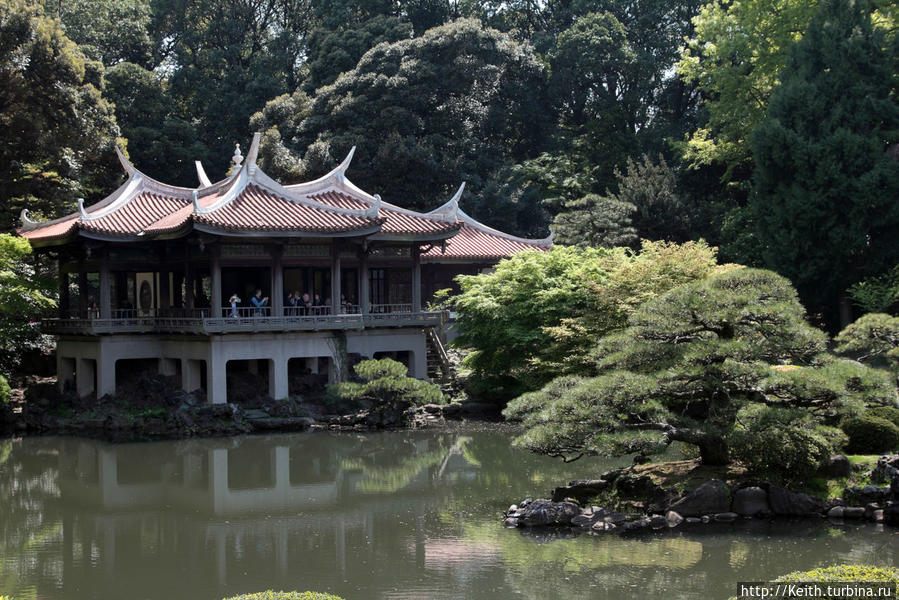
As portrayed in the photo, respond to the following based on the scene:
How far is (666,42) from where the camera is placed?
149ft

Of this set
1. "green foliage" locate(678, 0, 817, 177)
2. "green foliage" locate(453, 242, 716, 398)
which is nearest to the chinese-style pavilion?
"green foliage" locate(453, 242, 716, 398)

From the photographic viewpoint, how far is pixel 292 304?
85.0 ft

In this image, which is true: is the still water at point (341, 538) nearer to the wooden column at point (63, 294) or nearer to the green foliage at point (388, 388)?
the green foliage at point (388, 388)

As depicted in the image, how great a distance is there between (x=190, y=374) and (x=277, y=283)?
3211mm

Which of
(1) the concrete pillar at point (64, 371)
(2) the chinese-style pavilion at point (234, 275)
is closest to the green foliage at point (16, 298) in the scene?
(2) the chinese-style pavilion at point (234, 275)

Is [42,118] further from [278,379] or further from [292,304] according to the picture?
[278,379]

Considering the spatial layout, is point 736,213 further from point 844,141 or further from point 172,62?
point 172,62

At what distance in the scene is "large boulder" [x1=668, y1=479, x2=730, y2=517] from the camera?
13.6m

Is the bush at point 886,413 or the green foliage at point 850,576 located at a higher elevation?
the bush at point 886,413

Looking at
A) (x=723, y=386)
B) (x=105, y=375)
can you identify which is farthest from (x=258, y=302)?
(x=723, y=386)

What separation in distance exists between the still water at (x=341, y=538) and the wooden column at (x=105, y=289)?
229 inches

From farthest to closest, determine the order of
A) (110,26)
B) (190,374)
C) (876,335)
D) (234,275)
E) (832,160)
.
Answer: (110,26), (234,275), (832,160), (190,374), (876,335)

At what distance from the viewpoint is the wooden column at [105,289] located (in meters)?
25.2

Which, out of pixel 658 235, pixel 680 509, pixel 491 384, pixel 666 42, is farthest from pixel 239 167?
pixel 666 42
